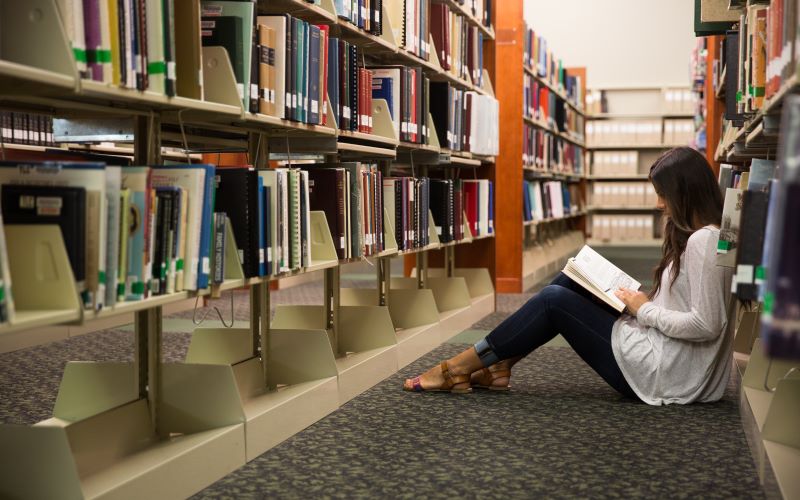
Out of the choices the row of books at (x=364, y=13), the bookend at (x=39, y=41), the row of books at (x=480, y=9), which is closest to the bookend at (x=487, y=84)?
the row of books at (x=480, y=9)

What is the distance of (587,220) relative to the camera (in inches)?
480

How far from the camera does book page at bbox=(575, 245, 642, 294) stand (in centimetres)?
278

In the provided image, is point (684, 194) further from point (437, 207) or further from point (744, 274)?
point (437, 207)

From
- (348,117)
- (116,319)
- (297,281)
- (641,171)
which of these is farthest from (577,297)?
(641,171)

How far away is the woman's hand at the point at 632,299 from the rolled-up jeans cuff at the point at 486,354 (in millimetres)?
449

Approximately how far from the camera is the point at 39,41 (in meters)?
1.66

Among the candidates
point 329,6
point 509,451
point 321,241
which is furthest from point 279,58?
point 509,451

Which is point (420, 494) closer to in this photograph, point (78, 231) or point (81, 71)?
point (78, 231)

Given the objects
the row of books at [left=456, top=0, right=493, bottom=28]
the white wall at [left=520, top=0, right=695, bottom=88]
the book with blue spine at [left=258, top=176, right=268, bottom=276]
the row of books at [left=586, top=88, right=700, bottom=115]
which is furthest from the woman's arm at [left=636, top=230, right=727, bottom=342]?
the white wall at [left=520, top=0, right=695, bottom=88]

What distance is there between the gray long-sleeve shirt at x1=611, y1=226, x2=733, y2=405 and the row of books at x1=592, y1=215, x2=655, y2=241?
9.32m

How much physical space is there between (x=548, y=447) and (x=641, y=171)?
1008 cm

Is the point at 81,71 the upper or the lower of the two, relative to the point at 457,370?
upper

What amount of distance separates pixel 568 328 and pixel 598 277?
18 cm

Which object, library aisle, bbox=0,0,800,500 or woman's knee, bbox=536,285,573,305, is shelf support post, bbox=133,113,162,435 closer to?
library aisle, bbox=0,0,800,500
